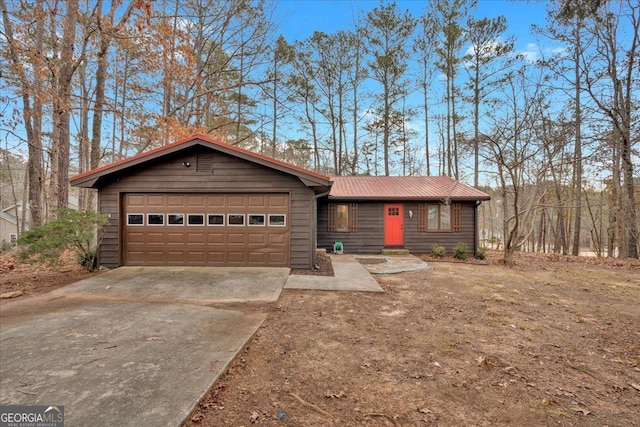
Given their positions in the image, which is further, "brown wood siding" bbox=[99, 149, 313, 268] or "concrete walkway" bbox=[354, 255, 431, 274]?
"concrete walkway" bbox=[354, 255, 431, 274]

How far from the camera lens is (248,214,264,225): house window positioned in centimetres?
772

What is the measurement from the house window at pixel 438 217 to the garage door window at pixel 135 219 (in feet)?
31.6

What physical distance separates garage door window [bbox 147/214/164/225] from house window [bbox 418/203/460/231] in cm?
913

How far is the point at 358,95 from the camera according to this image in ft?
59.1

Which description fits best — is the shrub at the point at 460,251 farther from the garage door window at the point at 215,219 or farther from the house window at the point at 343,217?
the garage door window at the point at 215,219

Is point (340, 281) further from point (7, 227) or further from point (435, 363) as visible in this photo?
point (7, 227)

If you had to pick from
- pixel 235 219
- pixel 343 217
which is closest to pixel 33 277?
pixel 235 219

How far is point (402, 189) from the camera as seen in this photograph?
39.7ft

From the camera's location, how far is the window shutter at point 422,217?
11469mm

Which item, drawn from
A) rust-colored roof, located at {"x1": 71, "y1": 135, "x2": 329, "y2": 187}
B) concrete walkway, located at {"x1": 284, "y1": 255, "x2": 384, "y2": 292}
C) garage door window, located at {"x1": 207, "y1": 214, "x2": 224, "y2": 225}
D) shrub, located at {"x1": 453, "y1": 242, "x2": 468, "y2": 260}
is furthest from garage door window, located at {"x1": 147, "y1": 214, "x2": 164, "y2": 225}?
shrub, located at {"x1": 453, "y1": 242, "x2": 468, "y2": 260}

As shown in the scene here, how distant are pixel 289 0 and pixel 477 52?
1013 centimetres

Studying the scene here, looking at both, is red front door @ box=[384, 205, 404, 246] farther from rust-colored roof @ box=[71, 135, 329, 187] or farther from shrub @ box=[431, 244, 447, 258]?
rust-colored roof @ box=[71, 135, 329, 187]

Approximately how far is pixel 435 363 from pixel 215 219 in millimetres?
6414

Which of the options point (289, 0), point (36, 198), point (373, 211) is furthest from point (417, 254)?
point (36, 198)
